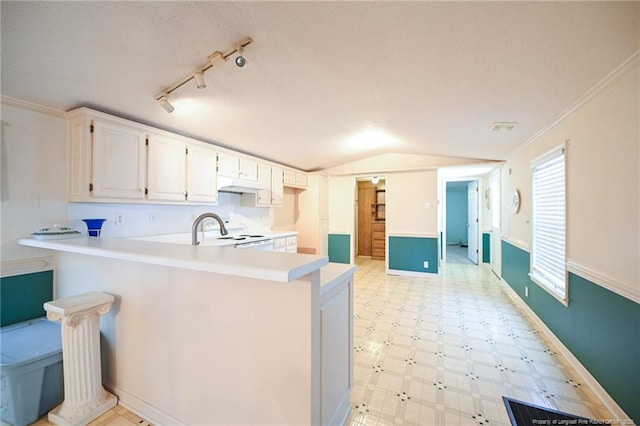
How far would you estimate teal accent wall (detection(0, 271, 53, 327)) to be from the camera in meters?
1.88

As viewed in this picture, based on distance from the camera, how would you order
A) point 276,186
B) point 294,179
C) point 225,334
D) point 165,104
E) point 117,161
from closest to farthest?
point 225,334, point 165,104, point 117,161, point 276,186, point 294,179

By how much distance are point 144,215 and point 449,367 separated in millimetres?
3344

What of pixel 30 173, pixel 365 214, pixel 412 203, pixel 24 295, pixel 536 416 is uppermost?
pixel 30 173

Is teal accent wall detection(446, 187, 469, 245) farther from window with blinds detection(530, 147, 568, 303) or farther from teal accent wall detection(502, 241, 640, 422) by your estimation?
teal accent wall detection(502, 241, 640, 422)

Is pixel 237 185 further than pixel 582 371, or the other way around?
pixel 237 185

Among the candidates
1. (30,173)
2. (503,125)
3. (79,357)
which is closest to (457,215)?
(503,125)

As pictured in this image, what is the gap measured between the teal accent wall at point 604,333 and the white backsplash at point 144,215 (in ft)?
13.0

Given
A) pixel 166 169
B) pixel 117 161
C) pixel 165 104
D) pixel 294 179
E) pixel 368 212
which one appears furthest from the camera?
pixel 368 212

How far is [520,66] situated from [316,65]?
1.33 metres

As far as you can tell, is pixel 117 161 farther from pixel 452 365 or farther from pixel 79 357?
pixel 452 365

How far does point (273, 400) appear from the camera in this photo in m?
1.20

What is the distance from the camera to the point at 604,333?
1719 millimetres

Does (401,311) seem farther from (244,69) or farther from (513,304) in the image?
(244,69)

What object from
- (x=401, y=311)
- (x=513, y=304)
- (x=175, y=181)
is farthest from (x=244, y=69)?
(x=513, y=304)
